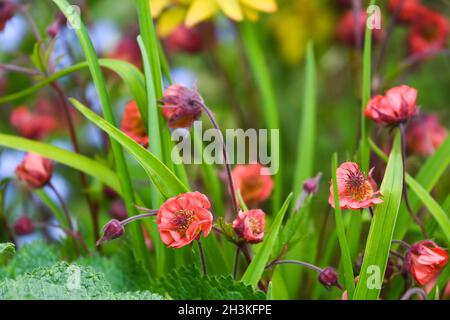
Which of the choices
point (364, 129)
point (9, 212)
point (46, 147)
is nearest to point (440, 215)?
point (364, 129)

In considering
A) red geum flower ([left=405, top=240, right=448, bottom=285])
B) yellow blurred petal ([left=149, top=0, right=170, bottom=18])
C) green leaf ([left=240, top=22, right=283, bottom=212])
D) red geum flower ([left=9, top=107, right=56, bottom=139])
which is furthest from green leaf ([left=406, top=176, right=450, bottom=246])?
red geum flower ([left=9, top=107, right=56, bottom=139])

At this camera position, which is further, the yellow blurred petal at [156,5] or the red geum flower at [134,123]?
the yellow blurred petal at [156,5]

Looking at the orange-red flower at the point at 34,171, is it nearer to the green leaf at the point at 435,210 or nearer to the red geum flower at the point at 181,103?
the red geum flower at the point at 181,103

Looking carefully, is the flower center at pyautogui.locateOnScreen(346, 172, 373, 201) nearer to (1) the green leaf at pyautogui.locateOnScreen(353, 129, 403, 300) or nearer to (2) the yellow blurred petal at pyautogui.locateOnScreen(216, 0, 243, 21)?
(1) the green leaf at pyautogui.locateOnScreen(353, 129, 403, 300)

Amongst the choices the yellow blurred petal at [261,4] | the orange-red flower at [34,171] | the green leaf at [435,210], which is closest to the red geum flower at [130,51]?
the yellow blurred petal at [261,4]
